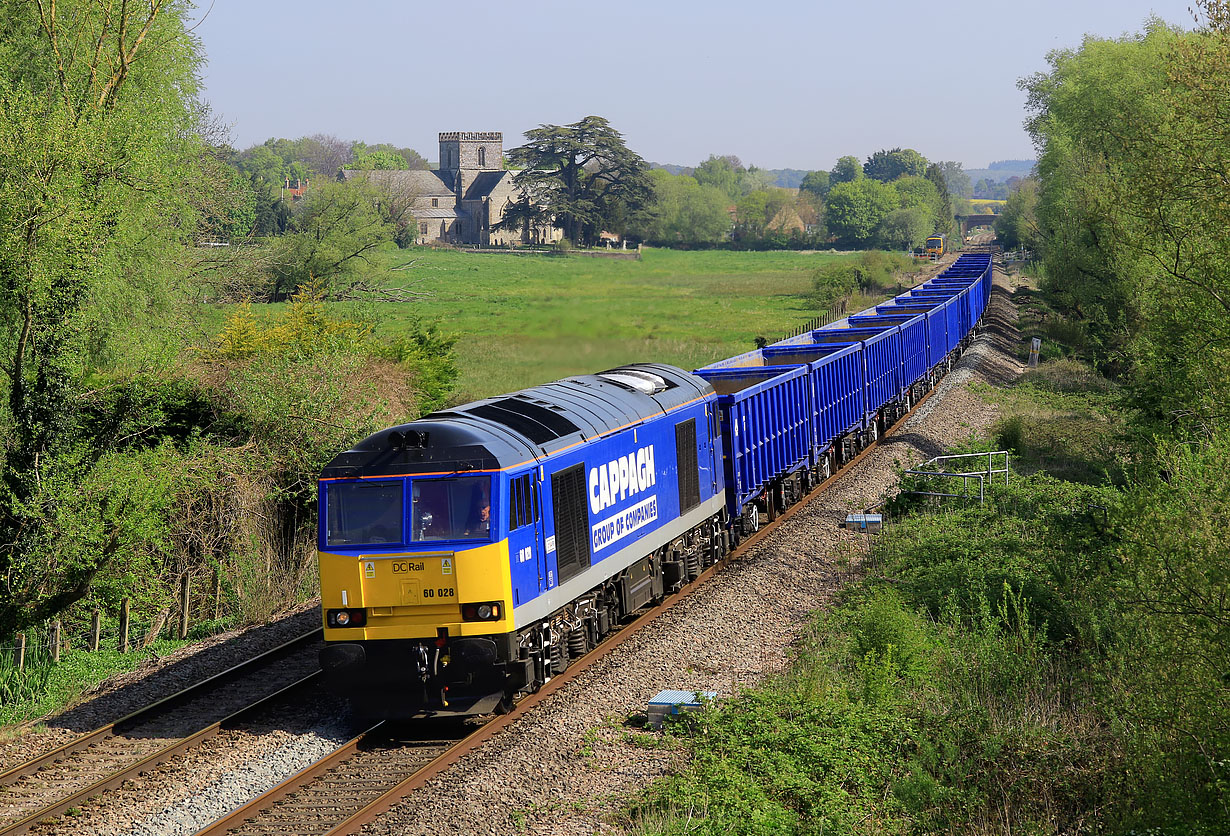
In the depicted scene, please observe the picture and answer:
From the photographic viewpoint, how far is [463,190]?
486ft

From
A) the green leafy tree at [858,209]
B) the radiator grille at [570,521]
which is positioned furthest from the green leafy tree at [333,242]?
the green leafy tree at [858,209]

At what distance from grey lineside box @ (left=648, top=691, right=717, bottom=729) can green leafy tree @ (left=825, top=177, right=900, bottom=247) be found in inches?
5544

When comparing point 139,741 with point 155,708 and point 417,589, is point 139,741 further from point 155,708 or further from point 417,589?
point 417,589

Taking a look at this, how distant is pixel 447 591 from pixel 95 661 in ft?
25.2

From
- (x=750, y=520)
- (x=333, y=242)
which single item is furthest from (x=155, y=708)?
(x=333, y=242)

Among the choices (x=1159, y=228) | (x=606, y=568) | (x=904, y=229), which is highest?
(x=904, y=229)

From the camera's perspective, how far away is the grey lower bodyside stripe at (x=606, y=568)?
1256cm

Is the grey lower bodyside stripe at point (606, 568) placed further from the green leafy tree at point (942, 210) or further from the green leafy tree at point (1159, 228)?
the green leafy tree at point (942, 210)

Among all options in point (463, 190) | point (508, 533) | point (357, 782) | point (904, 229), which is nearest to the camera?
point (357, 782)

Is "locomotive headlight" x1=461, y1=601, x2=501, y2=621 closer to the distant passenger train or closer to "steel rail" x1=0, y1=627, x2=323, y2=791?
the distant passenger train

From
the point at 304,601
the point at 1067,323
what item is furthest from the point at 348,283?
the point at 1067,323

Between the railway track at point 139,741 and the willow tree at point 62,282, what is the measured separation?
159 inches

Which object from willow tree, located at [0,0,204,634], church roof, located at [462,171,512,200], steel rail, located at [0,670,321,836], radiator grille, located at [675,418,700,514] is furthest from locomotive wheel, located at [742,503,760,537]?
church roof, located at [462,171,512,200]

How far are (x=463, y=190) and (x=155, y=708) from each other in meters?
140
